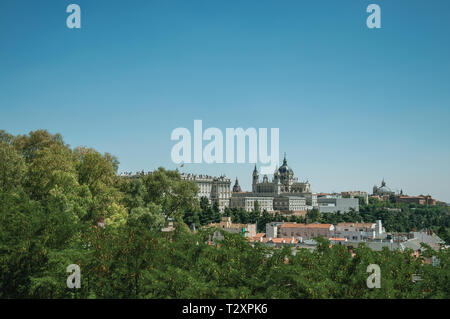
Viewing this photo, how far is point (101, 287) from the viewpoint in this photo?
14367 mm

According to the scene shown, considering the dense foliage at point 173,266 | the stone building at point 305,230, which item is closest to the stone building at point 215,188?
the stone building at point 305,230

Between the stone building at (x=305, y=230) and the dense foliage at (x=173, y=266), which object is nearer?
the dense foliage at (x=173, y=266)

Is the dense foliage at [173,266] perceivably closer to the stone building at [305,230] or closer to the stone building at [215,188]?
the stone building at [305,230]

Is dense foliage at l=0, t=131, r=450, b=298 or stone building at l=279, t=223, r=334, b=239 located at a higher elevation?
dense foliage at l=0, t=131, r=450, b=298

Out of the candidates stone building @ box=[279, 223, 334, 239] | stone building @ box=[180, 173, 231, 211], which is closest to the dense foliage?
stone building @ box=[279, 223, 334, 239]

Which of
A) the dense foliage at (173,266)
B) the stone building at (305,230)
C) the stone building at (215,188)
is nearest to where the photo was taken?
the dense foliage at (173,266)

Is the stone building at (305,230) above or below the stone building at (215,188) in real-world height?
below

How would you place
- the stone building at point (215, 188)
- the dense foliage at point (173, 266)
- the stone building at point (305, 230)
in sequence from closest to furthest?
the dense foliage at point (173, 266), the stone building at point (305, 230), the stone building at point (215, 188)

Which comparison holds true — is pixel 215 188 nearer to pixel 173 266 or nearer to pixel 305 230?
pixel 305 230

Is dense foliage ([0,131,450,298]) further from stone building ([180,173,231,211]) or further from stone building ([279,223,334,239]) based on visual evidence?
stone building ([180,173,231,211])

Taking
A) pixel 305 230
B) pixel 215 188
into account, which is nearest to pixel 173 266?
pixel 305 230

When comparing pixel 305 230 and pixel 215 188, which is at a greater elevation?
pixel 215 188
